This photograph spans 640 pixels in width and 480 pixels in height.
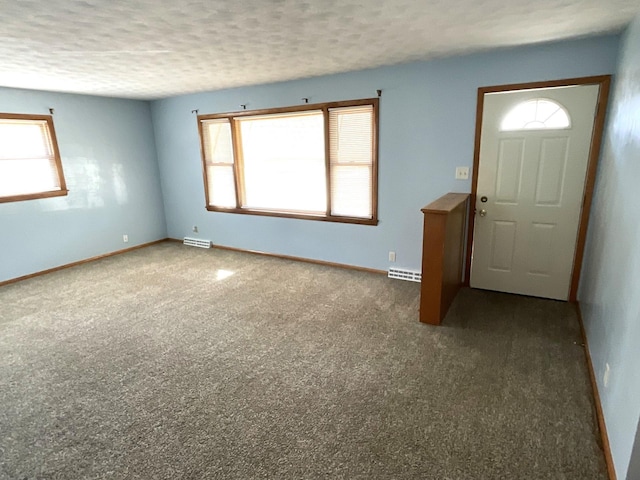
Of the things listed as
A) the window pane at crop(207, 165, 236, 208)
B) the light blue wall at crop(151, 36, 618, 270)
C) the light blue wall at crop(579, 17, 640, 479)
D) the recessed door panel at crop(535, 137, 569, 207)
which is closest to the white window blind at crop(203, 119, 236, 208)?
the window pane at crop(207, 165, 236, 208)

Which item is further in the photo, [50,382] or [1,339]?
[1,339]

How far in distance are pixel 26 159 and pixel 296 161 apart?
329 centimetres

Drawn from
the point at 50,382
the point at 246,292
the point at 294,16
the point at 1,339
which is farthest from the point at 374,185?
the point at 1,339

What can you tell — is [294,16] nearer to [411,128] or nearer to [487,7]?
[487,7]

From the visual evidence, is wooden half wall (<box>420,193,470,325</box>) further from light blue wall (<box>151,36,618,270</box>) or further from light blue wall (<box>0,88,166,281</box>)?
light blue wall (<box>0,88,166,281</box>)

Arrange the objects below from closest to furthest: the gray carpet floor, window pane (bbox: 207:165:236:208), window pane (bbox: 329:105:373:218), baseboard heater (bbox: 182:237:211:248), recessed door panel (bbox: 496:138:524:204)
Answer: the gray carpet floor < recessed door panel (bbox: 496:138:524:204) < window pane (bbox: 329:105:373:218) < window pane (bbox: 207:165:236:208) < baseboard heater (bbox: 182:237:211:248)

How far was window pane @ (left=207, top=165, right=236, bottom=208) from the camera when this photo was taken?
204 inches

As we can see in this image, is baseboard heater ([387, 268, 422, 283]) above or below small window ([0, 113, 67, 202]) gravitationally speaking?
below

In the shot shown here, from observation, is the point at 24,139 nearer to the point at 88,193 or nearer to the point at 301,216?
the point at 88,193

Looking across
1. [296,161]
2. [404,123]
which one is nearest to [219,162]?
[296,161]

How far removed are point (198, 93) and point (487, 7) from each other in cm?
405

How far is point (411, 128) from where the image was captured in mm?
3711

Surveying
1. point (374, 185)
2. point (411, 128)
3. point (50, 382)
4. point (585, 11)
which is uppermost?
point (585, 11)

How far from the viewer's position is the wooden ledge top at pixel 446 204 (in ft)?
8.96
